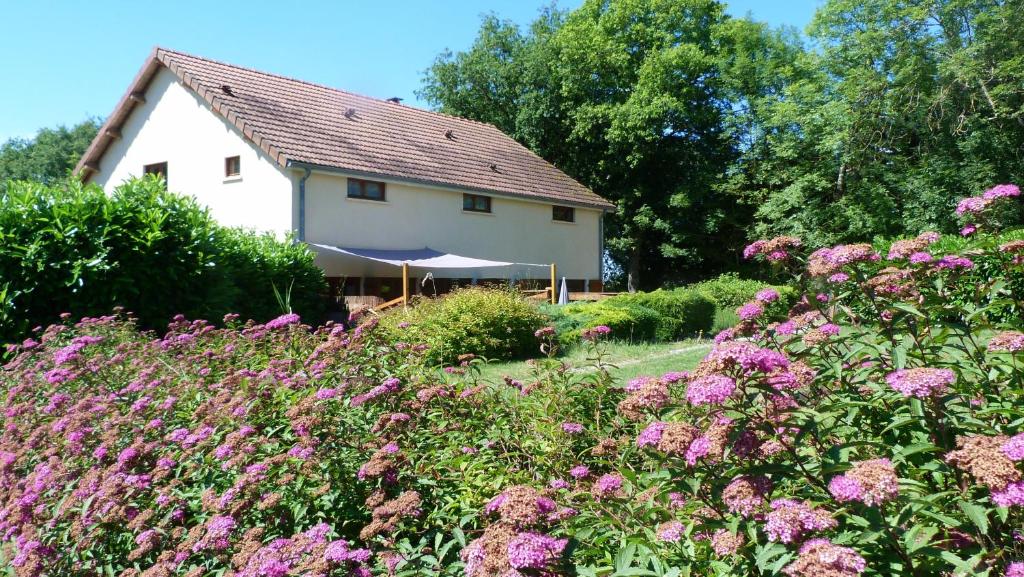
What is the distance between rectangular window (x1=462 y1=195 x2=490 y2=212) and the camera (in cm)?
2094

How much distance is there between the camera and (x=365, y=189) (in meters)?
18.2

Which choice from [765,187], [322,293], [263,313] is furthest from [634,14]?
[263,313]

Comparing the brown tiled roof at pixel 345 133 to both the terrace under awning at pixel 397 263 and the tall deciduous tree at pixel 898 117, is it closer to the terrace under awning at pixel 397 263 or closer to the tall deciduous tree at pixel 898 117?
the terrace under awning at pixel 397 263

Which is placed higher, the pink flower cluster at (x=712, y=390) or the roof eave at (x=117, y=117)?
the roof eave at (x=117, y=117)

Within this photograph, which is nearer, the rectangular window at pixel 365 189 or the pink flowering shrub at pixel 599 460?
the pink flowering shrub at pixel 599 460

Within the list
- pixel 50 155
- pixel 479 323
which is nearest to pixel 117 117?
pixel 479 323

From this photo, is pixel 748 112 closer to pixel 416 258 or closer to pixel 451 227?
pixel 451 227

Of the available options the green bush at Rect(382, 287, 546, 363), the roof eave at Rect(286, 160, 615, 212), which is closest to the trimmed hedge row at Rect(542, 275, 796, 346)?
the green bush at Rect(382, 287, 546, 363)

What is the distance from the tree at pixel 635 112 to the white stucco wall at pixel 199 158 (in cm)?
1590

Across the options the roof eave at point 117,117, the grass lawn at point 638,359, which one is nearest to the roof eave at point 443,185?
the roof eave at point 117,117

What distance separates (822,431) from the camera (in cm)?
211

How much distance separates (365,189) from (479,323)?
8.44 m

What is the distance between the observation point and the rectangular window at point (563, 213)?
2417cm

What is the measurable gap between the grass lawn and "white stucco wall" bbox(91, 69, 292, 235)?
8648mm
